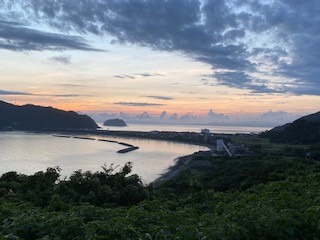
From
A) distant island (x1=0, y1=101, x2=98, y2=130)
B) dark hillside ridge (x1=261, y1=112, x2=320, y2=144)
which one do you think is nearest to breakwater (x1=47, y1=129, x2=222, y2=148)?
distant island (x1=0, y1=101, x2=98, y2=130)

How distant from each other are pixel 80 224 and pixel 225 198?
8493 millimetres

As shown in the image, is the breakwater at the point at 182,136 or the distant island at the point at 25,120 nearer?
the breakwater at the point at 182,136

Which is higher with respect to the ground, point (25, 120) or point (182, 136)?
point (25, 120)

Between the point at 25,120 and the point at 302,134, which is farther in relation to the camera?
the point at 25,120

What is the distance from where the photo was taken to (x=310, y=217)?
19.8 ft

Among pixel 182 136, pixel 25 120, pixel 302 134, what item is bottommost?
pixel 182 136

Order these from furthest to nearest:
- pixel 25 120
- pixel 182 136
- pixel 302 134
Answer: pixel 25 120, pixel 182 136, pixel 302 134

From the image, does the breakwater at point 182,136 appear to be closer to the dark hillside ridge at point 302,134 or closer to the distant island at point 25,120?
the distant island at point 25,120

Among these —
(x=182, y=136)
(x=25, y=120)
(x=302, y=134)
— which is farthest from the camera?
(x=25, y=120)

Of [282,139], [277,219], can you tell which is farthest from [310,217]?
[282,139]

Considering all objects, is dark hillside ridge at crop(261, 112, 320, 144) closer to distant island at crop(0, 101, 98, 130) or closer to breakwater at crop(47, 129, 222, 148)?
breakwater at crop(47, 129, 222, 148)

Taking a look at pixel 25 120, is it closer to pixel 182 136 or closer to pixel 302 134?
pixel 182 136

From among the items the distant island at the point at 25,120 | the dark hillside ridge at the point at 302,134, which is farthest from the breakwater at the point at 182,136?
the dark hillside ridge at the point at 302,134

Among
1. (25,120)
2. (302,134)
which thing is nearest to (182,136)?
(302,134)
